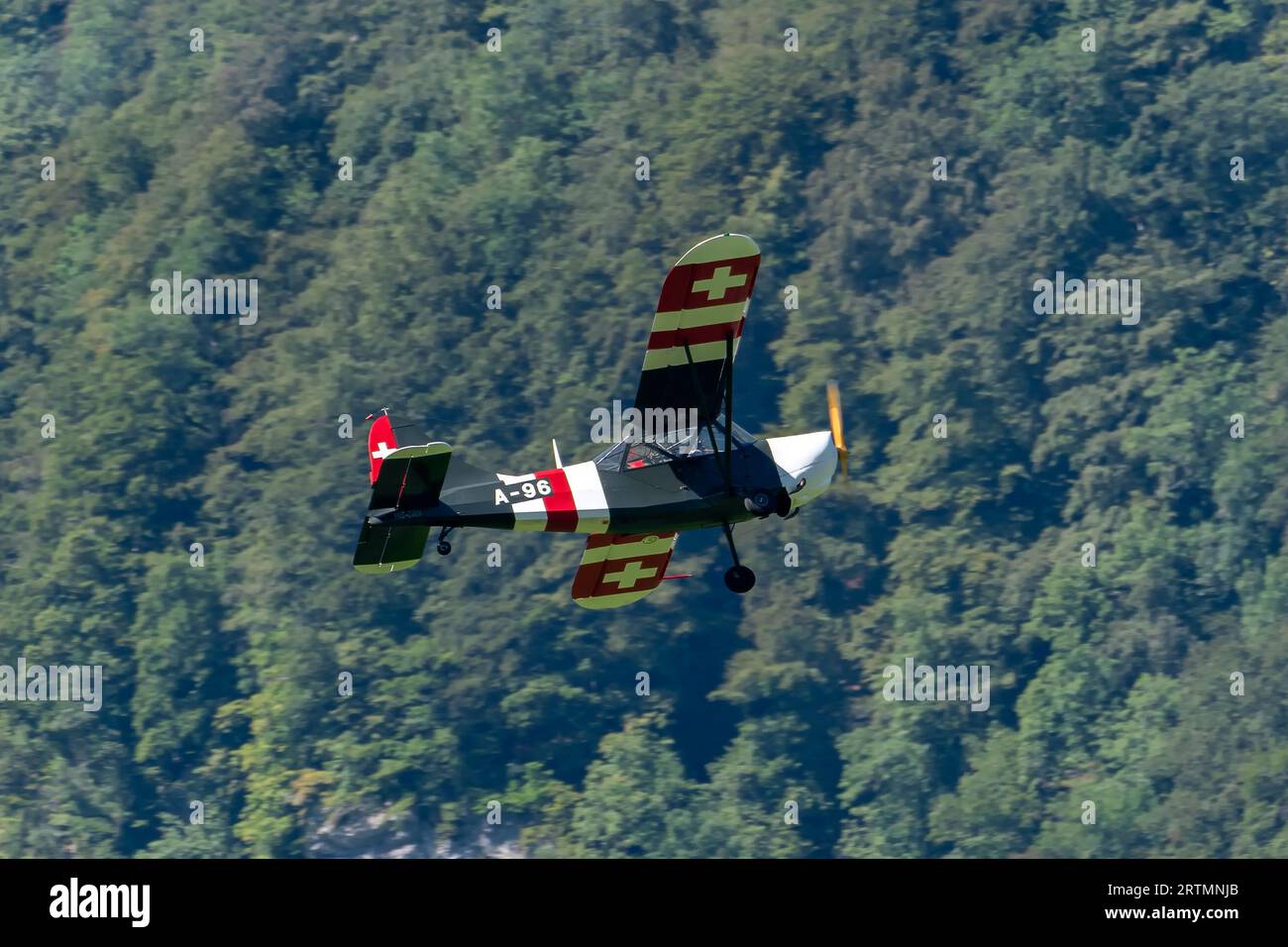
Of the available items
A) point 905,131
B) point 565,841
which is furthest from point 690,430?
point 905,131

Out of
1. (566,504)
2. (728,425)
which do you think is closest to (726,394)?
(728,425)

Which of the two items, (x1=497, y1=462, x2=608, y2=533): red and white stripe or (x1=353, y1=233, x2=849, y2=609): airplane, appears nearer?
(x1=353, y1=233, x2=849, y2=609): airplane

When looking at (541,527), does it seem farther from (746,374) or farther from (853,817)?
(746,374)

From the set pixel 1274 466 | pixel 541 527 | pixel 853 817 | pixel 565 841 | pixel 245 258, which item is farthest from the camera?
pixel 245 258

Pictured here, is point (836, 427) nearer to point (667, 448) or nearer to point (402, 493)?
point (667, 448)

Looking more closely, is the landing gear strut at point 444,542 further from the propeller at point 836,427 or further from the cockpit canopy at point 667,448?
the propeller at point 836,427

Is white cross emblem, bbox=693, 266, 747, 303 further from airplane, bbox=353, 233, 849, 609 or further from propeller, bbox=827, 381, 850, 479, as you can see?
propeller, bbox=827, 381, 850, 479

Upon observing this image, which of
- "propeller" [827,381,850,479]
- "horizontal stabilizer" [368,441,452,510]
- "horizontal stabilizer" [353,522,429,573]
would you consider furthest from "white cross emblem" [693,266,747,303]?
"horizontal stabilizer" [353,522,429,573]
